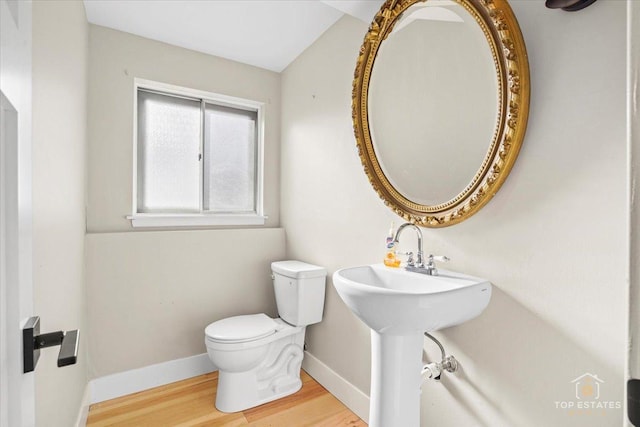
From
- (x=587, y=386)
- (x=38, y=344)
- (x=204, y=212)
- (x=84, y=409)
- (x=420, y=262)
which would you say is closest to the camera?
(x=38, y=344)

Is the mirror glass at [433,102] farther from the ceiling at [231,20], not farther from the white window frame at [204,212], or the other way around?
the white window frame at [204,212]

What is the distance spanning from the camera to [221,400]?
73.4 inches

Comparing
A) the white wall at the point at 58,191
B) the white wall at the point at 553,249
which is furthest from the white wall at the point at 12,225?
the white wall at the point at 553,249

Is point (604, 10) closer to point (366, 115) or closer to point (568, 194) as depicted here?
point (568, 194)

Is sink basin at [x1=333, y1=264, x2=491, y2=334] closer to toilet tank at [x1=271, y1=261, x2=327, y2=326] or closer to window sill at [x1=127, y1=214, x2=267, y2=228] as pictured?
toilet tank at [x1=271, y1=261, x2=327, y2=326]

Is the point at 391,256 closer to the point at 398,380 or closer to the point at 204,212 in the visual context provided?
the point at 398,380

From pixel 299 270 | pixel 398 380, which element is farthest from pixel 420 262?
pixel 299 270

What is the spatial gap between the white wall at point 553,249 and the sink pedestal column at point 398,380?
22cm

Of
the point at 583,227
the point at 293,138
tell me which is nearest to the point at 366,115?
the point at 293,138

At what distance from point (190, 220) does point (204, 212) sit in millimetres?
165

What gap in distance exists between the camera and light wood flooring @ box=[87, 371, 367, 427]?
176 cm

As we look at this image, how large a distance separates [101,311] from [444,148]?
217 centimetres

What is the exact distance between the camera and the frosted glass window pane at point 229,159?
249 cm

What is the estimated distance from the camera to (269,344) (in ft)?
6.59
